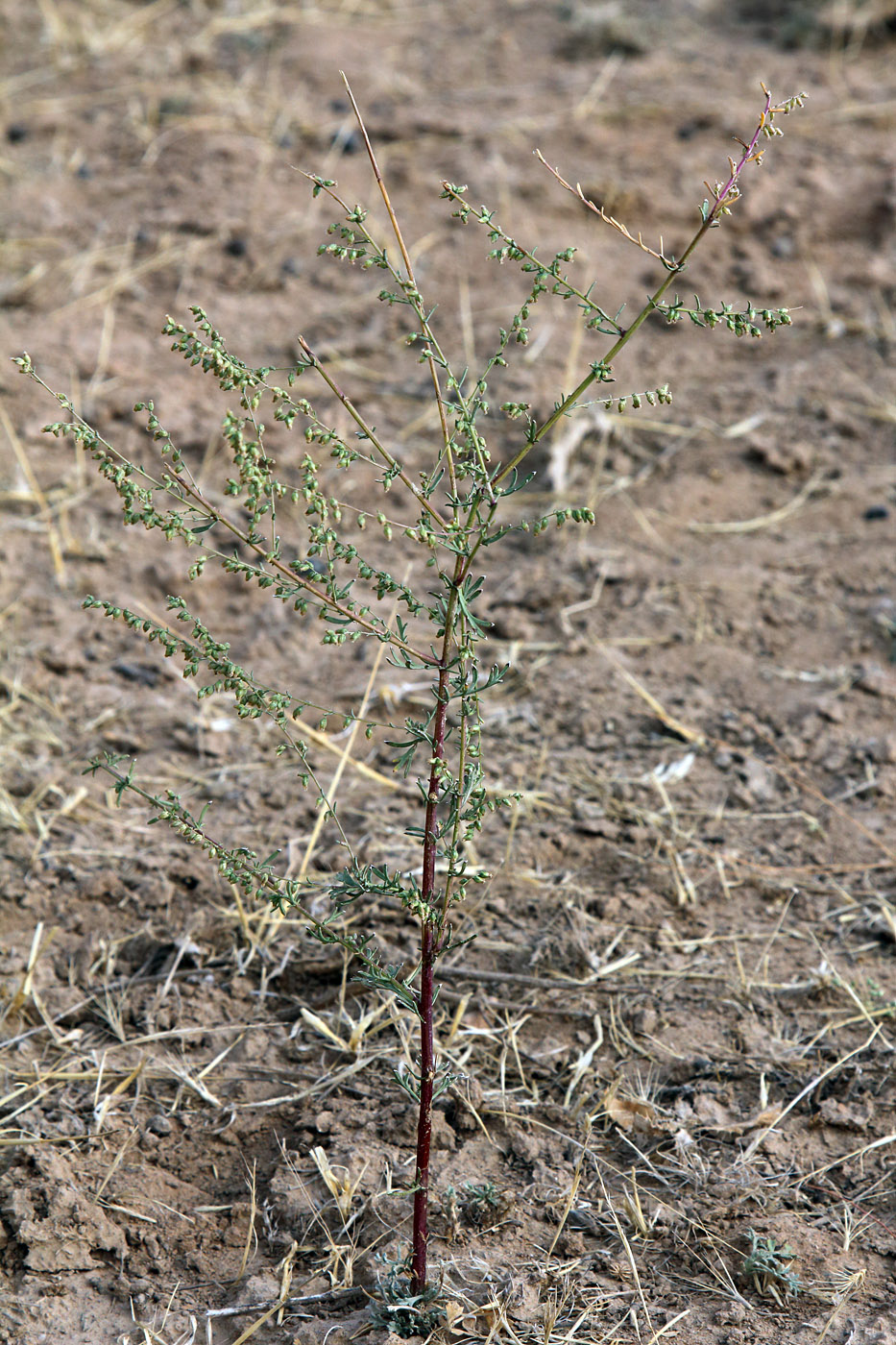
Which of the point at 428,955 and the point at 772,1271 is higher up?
the point at 428,955

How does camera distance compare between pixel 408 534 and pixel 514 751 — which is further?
pixel 514 751

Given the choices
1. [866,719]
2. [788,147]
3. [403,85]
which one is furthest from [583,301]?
[403,85]

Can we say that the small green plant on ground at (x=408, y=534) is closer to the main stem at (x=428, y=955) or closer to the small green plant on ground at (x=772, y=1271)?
the main stem at (x=428, y=955)

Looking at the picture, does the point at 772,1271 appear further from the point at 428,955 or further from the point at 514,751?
the point at 514,751

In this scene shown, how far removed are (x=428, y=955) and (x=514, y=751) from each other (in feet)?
4.60

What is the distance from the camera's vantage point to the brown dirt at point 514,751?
2.24 m

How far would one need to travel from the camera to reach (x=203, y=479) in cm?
423

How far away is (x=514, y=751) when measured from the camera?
10.9ft

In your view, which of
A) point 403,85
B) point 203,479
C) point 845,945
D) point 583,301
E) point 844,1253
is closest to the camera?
point 583,301

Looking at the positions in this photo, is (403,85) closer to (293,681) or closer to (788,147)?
(788,147)

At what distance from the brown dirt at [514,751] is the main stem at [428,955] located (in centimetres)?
17

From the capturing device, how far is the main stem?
73.4 inches

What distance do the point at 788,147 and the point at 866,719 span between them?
3143 mm

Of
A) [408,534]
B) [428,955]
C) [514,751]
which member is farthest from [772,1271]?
[514,751]
